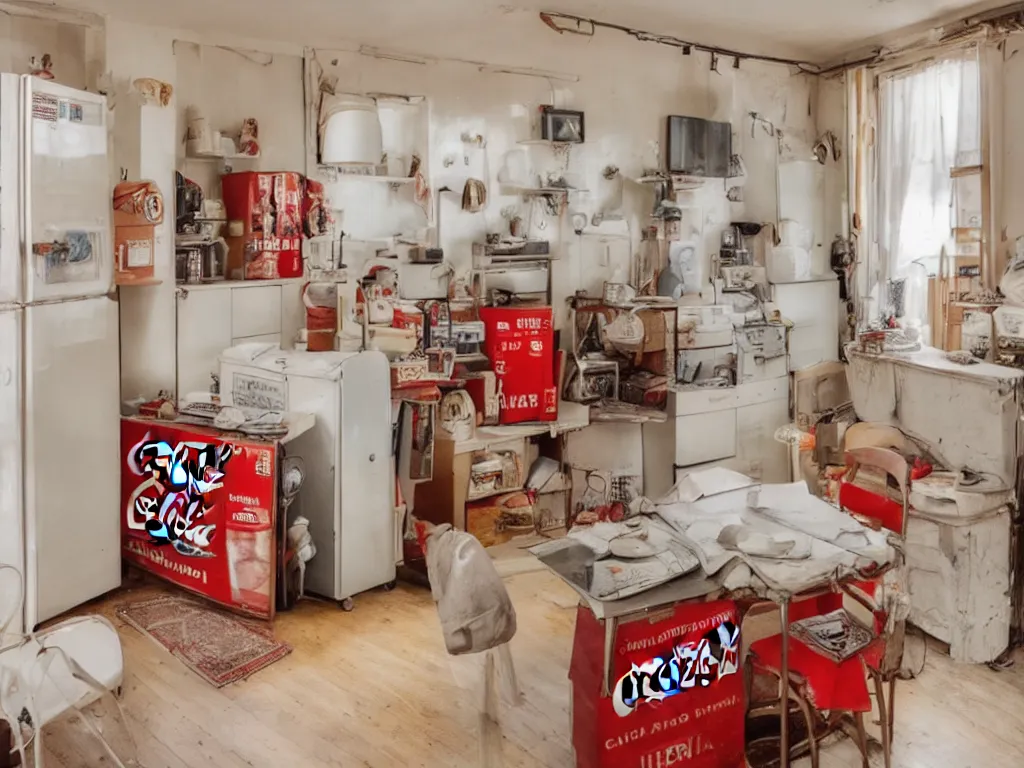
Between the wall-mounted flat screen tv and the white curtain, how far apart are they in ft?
3.27

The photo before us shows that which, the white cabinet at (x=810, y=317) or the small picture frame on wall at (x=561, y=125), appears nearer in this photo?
the small picture frame on wall at (x=561, y=125)

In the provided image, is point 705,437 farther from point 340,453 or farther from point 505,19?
point 505,19

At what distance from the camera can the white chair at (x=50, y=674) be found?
2432mm

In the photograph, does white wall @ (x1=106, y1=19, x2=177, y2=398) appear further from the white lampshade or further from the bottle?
the bottle

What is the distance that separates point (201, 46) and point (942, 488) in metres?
4.16

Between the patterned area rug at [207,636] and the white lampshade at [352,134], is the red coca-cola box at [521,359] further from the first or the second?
the patterned area rug at [207,636]

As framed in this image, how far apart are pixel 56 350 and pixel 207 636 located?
1.40 metres

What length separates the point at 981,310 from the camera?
5.30 metres

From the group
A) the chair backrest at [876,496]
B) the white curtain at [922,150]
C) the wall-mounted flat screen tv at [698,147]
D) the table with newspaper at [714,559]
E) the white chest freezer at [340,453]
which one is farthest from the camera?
the wall-mounted flat screen tv at [698,147]

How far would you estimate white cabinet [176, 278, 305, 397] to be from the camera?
4711 mm

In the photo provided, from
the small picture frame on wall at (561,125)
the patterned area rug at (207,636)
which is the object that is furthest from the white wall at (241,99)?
the patterned area rug at (207,636)

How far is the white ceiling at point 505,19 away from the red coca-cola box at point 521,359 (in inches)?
62.8

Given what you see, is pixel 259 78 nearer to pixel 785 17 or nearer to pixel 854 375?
pixel 785 17

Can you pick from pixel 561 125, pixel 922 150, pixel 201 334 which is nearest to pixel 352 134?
pixel 201 334
